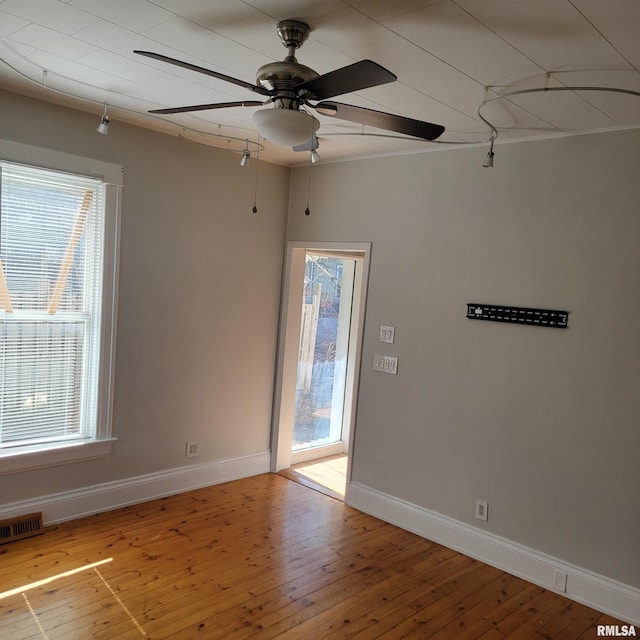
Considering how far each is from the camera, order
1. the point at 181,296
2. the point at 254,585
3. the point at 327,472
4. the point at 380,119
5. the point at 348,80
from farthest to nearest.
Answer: the point at 327,472 → the point at 181,296 → the point at 254,585 → the point at 380,119 → the point at 348,80

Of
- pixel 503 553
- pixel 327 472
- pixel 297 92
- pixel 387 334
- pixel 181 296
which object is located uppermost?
pixel 297 92

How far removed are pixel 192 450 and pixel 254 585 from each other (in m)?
1.45

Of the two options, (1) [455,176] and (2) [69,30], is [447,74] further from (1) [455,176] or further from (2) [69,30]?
(2) [69,30]

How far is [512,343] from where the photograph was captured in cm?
329

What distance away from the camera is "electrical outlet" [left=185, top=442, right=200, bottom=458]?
4.17m

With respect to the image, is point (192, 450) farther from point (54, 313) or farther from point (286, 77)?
point (286, 77)

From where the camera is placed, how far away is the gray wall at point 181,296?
3494 mm

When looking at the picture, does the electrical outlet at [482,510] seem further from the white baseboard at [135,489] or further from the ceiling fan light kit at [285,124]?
the ceiling fan light kit at [285,124]

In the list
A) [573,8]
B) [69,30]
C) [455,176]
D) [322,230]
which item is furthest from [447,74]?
[322,230]

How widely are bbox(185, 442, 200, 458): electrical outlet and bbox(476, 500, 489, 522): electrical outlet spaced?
2.11 metres

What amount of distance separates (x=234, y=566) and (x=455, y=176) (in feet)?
9.10

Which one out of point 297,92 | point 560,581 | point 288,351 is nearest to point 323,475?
point 288,351
